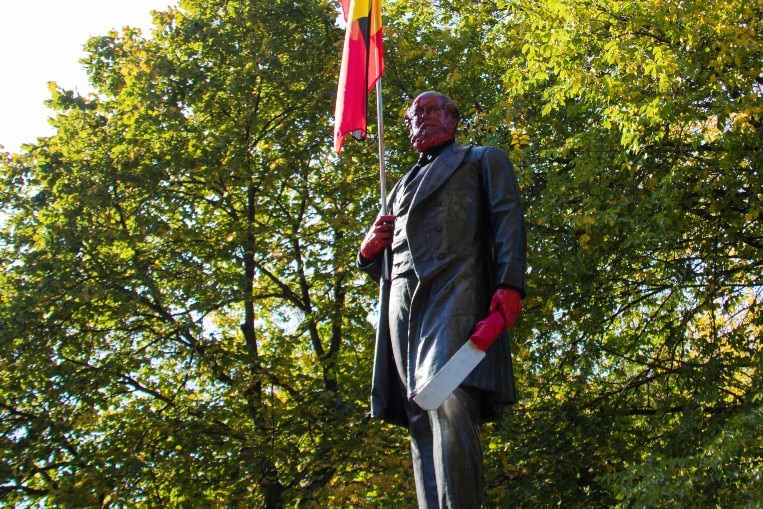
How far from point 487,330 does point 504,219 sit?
0.53 meters

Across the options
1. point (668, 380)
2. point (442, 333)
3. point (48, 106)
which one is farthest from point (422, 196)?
point (48, 106)

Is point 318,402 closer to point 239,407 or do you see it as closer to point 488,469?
point 239,407

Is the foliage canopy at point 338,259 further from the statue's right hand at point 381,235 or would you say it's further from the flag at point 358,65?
the statue's right hand at point 381,235

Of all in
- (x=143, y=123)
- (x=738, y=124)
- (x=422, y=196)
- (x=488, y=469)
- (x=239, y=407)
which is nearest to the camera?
(x=422, y=196)

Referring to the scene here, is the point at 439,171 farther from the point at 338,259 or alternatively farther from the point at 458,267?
the point at 338,259

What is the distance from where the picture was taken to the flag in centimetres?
548

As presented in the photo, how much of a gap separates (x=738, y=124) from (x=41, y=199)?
332 inches

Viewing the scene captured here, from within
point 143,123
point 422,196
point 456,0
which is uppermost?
point 456,0

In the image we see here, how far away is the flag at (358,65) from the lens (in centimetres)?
548

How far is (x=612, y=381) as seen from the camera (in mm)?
11906

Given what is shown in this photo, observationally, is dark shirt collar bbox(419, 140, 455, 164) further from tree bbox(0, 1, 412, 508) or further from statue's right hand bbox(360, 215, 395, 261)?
tree bbox(0, 1, 412, 508)

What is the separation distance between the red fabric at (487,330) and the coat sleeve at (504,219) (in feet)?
0.47

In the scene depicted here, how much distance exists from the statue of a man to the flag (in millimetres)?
841

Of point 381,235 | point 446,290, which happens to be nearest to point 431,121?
point 381,235
